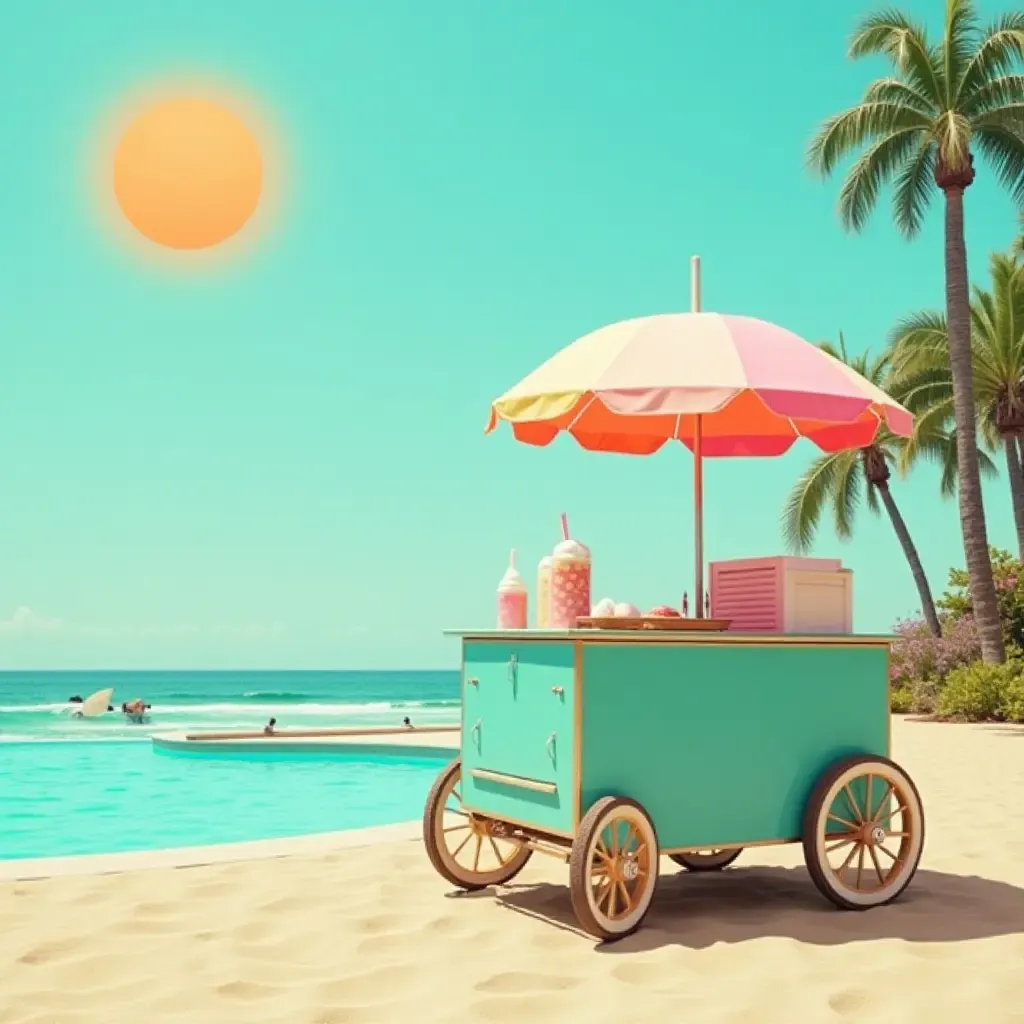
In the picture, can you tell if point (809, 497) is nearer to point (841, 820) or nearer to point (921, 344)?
point (921, 344)

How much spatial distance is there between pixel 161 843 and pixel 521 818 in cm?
711

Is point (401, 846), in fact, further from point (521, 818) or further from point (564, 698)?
point (564, 698)

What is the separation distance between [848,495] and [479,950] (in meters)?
23.8

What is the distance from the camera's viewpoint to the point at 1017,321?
21.2 meters

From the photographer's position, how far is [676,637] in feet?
15.5

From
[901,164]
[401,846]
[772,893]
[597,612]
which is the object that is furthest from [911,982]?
[901,164]

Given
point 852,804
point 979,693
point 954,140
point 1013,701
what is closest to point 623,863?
point 852,804

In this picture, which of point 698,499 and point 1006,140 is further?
point 1006,140

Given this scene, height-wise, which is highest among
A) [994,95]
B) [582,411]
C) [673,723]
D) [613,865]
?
[994,95]

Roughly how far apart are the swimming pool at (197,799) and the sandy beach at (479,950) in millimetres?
5944

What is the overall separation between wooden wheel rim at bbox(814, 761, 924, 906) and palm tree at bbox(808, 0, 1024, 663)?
43.3ft

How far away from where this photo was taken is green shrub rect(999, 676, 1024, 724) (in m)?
16.5

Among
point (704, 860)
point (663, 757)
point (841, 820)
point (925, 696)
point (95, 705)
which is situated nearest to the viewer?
point (663, 757)

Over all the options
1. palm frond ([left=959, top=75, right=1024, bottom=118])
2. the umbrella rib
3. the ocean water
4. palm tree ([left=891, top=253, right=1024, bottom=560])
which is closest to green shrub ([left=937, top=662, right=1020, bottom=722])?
palm tree ([left=891, top=253, right=1024, bottom=560])
